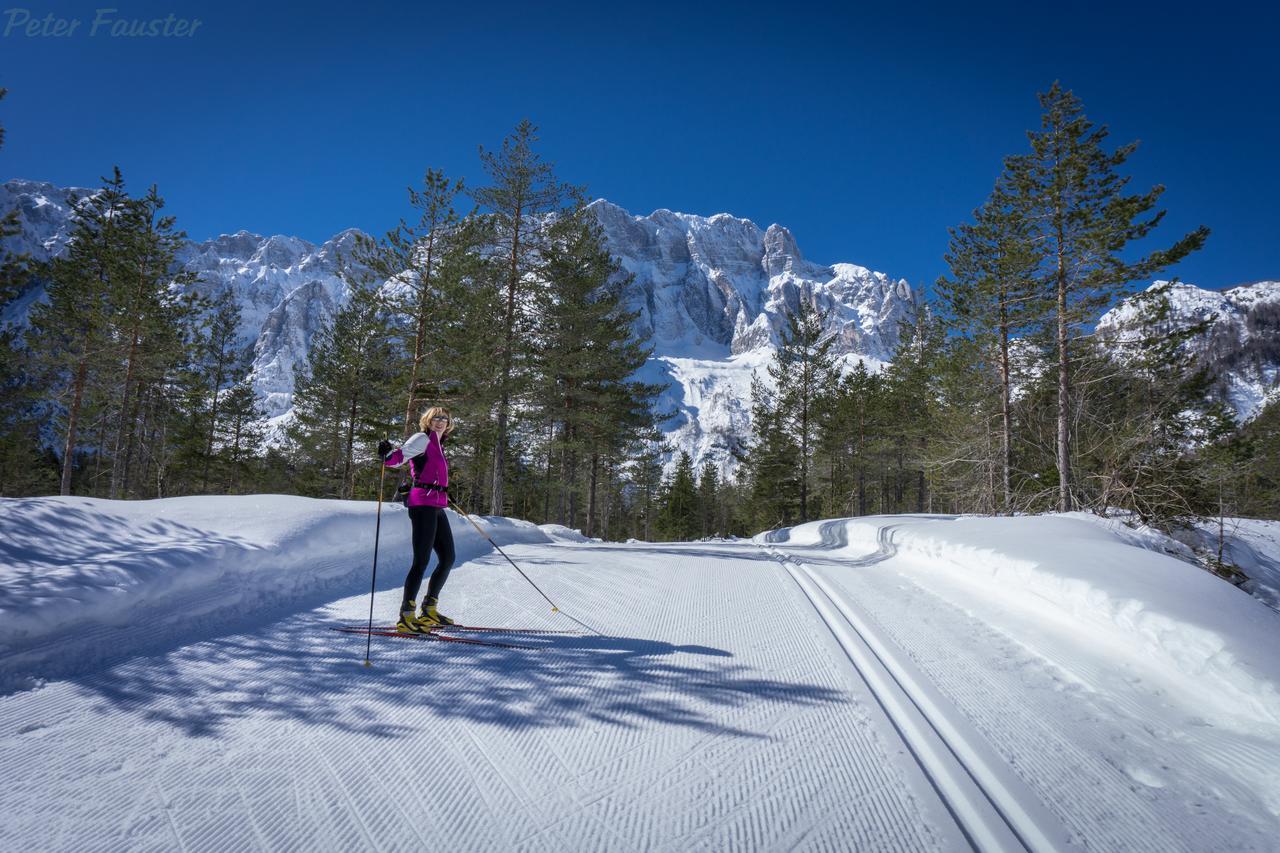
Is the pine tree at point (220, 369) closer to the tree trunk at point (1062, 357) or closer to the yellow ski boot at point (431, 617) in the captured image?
the yellow ski boot at point (431, 617)

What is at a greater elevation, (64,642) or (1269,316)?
(1269,316)

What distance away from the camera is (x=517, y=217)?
14.2 meters

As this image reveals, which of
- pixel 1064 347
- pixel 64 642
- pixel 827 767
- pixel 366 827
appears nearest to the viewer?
pixel 366 827

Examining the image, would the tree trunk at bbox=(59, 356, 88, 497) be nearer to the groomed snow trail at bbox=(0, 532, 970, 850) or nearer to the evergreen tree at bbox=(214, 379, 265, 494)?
the evergreen tree at bbox=(214, 379, 265, 494)

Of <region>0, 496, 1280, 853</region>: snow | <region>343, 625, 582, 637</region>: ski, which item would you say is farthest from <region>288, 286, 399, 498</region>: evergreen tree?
<region>343, 625, 582, 637</region>: ski

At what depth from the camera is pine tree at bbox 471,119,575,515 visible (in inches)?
552

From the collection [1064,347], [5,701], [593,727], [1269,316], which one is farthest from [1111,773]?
[1269,316]

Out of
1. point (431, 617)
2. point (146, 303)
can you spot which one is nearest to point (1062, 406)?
point (431, 617)

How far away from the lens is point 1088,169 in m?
12.0

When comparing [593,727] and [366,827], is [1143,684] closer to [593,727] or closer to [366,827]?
[593,727]

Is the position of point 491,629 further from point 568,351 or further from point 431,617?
point 568,351

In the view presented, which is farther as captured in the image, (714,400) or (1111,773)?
(714,400)

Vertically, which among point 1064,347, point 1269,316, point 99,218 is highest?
point 1269,316

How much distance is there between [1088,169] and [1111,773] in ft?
50.3
